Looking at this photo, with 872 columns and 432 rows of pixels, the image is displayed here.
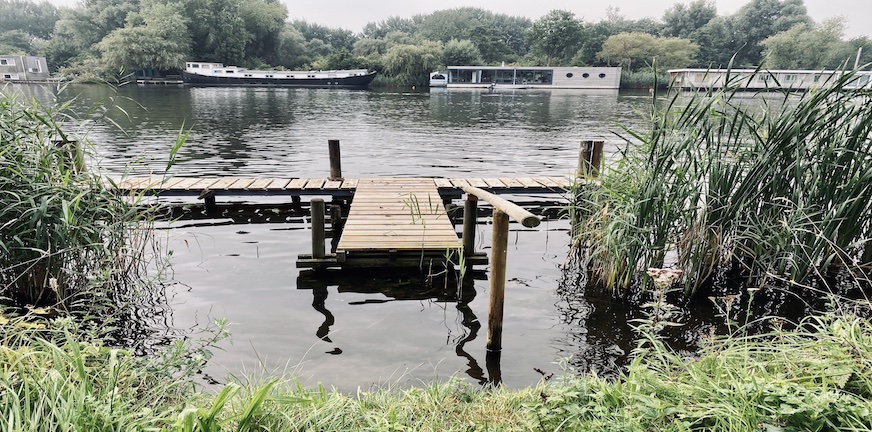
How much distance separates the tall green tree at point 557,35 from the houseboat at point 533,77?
16491 mm

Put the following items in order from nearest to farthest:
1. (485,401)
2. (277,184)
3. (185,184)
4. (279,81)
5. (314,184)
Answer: (485,401)
(185,184)
(277,184)
(314,184)
(279,81)

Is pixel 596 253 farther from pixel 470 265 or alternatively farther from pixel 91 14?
pixel 91 14

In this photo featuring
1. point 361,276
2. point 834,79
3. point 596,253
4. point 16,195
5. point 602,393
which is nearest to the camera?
point 602,393

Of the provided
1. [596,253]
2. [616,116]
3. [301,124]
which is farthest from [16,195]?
[616,116]

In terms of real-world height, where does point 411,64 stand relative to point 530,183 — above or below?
above

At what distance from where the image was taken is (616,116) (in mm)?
24188

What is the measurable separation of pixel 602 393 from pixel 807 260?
11.3ft

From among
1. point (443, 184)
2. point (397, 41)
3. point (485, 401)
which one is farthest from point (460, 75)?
point (485, 401)

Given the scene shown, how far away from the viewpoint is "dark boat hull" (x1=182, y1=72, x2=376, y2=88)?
46.9 metres

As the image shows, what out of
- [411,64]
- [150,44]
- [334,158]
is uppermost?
[150,44]

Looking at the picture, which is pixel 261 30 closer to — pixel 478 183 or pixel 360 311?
pixel 478 183

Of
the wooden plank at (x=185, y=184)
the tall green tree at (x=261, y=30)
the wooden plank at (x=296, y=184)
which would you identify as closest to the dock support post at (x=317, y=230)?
the wooden plank at (x=296, y=184)

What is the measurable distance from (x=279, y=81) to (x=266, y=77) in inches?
50.4

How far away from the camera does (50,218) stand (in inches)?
153
